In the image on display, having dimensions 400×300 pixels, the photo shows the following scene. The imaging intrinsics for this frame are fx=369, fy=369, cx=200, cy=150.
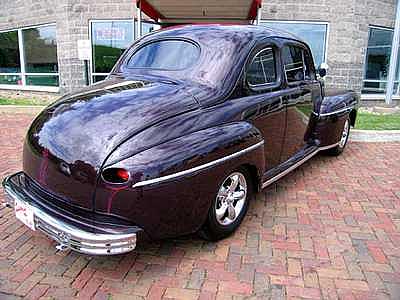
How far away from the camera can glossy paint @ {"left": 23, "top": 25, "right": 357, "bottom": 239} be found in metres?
2.52

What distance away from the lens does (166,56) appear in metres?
3.74

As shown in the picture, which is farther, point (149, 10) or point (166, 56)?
point (149, 10)

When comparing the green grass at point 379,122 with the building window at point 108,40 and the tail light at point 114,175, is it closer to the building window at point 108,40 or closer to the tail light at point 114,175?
the tail light at point 114,175

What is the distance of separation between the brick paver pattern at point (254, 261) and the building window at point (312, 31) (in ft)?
28.1

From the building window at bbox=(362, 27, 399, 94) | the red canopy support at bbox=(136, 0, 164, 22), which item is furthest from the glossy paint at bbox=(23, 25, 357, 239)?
the building window at bbox=(362, 27, 399, 94)

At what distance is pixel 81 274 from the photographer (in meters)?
2.84

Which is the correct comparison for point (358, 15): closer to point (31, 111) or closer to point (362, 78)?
point (362, 78)

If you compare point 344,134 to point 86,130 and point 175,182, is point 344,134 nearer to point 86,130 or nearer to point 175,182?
point 175,182

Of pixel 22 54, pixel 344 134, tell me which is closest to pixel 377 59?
pixel 344 134

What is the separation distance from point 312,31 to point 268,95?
9097 millimetres

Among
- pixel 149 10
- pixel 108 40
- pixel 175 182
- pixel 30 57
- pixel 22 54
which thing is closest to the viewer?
pixel 175 182

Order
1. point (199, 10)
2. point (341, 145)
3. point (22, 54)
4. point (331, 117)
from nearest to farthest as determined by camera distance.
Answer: point (331, 117) → point (341, 145) → point (199, 10) → point (22, 54)

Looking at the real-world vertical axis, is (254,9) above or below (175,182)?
above

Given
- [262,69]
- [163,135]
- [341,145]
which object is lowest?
[341,145]
